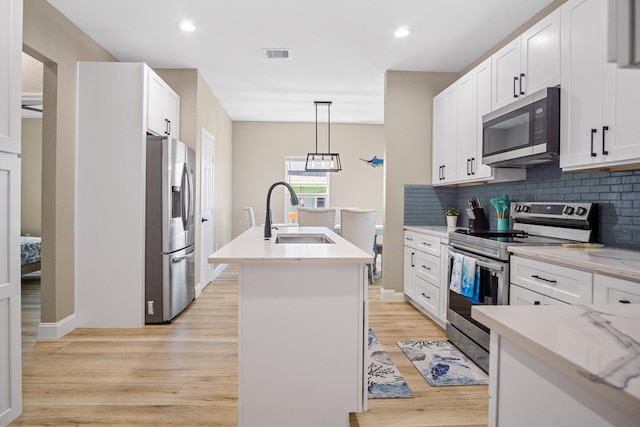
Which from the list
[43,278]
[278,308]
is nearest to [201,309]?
[43,278]

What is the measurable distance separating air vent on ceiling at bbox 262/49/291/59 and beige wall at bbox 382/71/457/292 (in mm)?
1185

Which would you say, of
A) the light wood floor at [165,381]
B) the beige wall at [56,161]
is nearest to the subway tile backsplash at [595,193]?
the light wood floor at [165,381]

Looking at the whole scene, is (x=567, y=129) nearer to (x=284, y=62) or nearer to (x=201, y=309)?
(x=284, y=62)

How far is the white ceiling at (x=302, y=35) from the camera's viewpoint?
10.5 ft

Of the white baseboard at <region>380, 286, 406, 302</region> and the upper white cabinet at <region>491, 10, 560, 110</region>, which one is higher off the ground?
the upper white cabinet at <region>491, 10, 560, 110</region>

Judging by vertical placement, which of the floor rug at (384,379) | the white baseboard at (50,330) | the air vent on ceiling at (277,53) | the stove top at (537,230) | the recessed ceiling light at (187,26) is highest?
the air vent on ceiling at (277,53)

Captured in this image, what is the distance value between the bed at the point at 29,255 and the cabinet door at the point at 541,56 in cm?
551

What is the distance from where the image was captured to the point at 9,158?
1987 millimetres

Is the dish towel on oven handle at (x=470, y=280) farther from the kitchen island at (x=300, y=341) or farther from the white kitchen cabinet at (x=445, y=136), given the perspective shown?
the white kitchen cabinet at (x=445, y=136)

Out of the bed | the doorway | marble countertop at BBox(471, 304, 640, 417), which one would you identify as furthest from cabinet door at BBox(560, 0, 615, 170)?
the bed

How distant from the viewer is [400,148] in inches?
183

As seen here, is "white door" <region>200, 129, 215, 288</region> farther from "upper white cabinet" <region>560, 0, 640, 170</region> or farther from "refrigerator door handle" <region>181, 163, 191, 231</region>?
"upper white cabinet" <region>560, 0, 640, 170</region>

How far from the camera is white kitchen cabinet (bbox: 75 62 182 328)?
141 inches

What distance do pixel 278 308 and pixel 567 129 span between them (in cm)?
196
